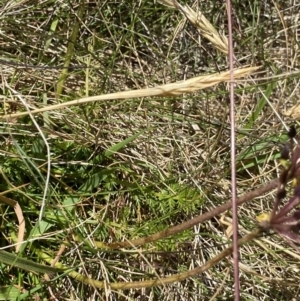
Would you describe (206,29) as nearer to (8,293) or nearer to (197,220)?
(197,220)

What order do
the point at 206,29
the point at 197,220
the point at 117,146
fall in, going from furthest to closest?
1. the point at 117,146
2. the point at 206,29
3. the point at 197,220

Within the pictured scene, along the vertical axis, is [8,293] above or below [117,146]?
below

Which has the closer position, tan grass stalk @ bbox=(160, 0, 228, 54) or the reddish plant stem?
the reddish plant stem

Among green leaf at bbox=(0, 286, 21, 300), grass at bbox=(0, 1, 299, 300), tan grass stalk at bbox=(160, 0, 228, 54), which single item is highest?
tan grass stalk at bbox=(160, 0, 228, 54)

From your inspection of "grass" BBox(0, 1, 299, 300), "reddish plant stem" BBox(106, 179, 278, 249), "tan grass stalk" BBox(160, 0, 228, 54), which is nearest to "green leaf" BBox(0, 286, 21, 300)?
"grass" BBox(0, 1, 299, 300)

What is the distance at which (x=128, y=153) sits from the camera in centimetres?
144

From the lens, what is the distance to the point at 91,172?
138 cm

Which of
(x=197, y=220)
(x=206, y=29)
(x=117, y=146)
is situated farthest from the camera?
(x=117, y=146)

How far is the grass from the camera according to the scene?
132cm

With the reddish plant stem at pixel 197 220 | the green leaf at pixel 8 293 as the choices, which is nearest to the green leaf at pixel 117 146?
the reddish plant stem at pixel 197 220

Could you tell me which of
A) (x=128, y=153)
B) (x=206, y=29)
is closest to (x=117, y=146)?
(x=128, y=153)

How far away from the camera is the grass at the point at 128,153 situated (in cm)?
132

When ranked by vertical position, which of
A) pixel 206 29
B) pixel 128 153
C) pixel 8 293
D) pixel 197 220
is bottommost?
pixel 8 293

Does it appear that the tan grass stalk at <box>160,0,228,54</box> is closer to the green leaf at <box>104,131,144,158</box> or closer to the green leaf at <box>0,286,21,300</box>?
the green leaf at <box>104,131,144,158</box>
